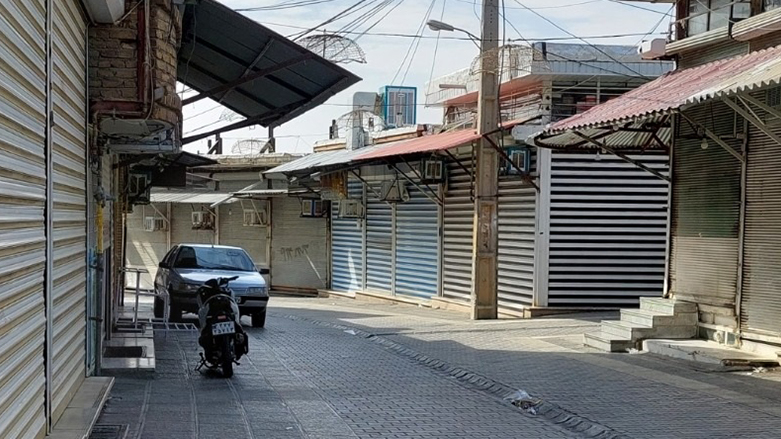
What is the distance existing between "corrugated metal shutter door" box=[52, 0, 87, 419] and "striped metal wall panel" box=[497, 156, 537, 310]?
1114cm

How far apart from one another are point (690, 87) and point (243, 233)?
21.1 m

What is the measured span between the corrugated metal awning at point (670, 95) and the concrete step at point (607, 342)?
3.01 m

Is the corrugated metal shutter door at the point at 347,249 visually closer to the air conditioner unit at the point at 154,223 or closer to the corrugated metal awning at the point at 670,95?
the air conditioner unit at the point at 154,223

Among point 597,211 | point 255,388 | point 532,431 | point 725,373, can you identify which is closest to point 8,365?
point 532,431

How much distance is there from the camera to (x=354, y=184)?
25984 millimetres

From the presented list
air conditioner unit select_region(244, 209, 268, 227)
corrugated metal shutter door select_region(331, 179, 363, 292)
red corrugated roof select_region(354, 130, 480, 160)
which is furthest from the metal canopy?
air conditioner unit select_region(244, 209, 268, 227)

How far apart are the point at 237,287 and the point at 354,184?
33.6 ft

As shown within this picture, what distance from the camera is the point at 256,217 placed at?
96.1ft

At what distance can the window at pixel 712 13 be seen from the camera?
39.7 feet

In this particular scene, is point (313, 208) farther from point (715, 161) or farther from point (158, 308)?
point (715, 161)

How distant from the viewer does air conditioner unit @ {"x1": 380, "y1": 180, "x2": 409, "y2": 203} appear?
2272 centimetres

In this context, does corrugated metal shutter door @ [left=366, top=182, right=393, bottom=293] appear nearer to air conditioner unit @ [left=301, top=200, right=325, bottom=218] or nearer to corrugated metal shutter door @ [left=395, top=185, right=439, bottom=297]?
corrugated metal shutter door @ [left=395, top=185, right=439, bottom=297]

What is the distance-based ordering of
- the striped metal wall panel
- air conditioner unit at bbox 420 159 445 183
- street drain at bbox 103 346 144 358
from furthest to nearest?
air conditioner unit at bbox 420 159 445 183, the striped metal wall panel, street drain at bbox 103 346 144 358

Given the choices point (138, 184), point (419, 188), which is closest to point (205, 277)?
point (138, 184)
